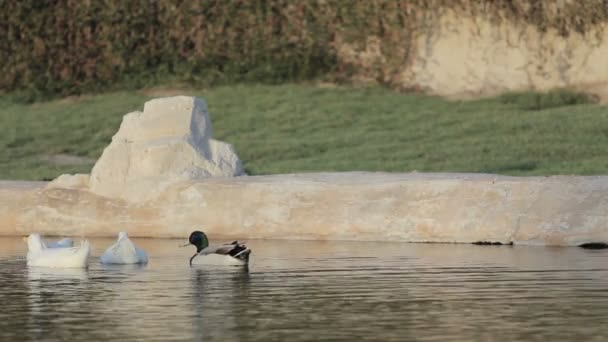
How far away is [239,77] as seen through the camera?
52.7 meters

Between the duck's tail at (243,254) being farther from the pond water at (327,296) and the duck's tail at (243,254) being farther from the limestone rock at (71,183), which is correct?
the limestone rock at (71,183)

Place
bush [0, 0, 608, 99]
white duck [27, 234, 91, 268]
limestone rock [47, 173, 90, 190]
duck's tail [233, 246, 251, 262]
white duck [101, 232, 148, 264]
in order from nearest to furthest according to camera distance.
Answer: duck's tail [233, 246, 251, 262] < white duck [27, 234, 91, 268] < white duck [101, 232, 148, 264] < limestone rock [47, 173, 90, 190] < bush [0, 0, 608, 99]

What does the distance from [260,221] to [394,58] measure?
74.2 feet

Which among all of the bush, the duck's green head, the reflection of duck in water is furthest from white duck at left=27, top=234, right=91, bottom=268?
the bush

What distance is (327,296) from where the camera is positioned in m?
20.6

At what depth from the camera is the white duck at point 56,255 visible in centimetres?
2472

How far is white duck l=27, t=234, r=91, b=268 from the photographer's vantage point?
81.1ft

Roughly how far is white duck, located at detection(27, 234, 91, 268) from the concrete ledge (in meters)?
4.60

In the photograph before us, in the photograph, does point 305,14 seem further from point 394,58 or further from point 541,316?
point 541,316

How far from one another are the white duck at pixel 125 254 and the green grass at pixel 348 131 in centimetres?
1469

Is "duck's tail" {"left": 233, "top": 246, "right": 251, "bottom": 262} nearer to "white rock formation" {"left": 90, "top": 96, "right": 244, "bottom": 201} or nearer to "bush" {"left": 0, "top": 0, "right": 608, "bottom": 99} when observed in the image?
"white rock formation" {"left": 90, "top": 96, "right": 244, "bottom": 201}

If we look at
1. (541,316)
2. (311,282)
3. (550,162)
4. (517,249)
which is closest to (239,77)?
(550,162)

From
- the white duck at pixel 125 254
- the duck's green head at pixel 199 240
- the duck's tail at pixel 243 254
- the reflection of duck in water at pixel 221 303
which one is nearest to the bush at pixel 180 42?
the duck's green head at pixel 199 240

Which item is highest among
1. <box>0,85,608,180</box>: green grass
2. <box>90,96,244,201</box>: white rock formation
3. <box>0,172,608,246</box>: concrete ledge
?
<box>90,96,244,201</box>: white rock formation
